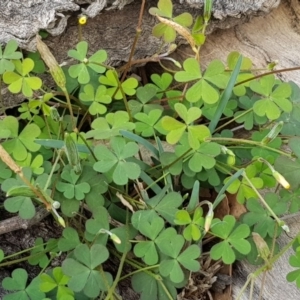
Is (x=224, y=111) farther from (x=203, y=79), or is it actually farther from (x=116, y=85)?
(x=116, y=85)

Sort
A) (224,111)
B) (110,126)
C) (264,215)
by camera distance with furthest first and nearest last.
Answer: (224,111) → (110,126) → (264,215)

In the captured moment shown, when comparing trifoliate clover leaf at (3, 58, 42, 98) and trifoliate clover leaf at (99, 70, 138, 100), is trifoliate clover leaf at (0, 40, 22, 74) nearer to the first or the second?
trifoliate clover leaf at (3, 58, 42, 98)

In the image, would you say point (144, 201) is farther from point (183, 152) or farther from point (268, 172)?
point (268, 172)

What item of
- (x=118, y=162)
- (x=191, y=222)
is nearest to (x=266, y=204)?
(x=191, y=222)

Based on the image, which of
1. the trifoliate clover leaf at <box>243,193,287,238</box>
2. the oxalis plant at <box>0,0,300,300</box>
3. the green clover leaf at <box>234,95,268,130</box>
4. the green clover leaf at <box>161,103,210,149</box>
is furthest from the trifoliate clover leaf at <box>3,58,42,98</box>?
the trifoliate clover leaf at <box>243,193,287,238</box>

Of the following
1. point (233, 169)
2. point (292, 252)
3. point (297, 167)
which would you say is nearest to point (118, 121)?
point (233, 169)

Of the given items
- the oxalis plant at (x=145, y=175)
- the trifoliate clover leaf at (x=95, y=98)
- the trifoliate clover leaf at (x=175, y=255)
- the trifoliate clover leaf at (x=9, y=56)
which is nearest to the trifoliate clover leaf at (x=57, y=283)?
the oxalis plant at (x=145, y=175)
